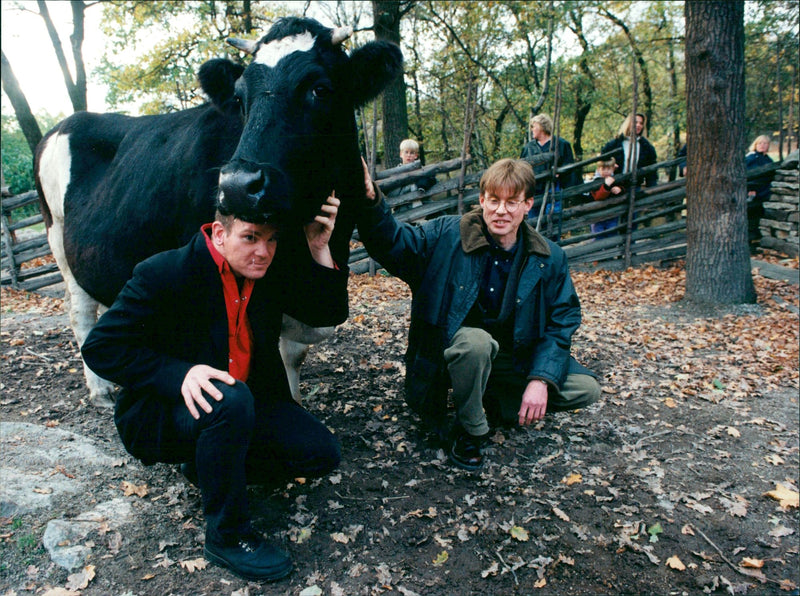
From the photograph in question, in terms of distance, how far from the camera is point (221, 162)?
10.0 ft

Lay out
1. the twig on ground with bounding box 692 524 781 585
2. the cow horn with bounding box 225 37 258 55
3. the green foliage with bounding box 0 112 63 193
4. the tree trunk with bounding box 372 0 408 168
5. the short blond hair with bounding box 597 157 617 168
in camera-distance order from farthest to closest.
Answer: the green foliage with bounding box 0 112 63 193
the tree trunk with bounding box 372 0 408 168
the short blond hair with bounding box 597 157 617 168
the cow horn with bounding box 225 37 258 55
the twig on ground with bounding box 692 524 781 585

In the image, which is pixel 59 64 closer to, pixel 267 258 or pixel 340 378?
pixel 340 378

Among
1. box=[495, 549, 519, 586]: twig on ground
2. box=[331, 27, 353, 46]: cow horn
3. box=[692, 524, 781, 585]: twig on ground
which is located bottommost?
box=[692, 524, 781, 585]: twig on ground

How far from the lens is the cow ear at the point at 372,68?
2.89 metres

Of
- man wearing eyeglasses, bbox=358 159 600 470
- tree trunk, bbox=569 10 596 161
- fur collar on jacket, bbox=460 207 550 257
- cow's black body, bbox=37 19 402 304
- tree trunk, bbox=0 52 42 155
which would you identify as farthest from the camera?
tree trunk, bbox=569 10 596 161

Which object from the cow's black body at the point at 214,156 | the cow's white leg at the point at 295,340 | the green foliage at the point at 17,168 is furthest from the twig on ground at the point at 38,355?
the green foliage at the point at 17,168

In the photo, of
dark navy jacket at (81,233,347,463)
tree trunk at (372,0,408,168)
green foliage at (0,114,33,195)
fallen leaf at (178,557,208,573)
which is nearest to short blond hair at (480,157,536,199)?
dark navy jacket at (81,233,347,463)

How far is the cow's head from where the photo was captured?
225 centimetres

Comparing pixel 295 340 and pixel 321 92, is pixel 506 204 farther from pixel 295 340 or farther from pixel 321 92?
pixel 295 340

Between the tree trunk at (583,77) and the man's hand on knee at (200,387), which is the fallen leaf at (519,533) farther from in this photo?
the tree trunk at (583,77)

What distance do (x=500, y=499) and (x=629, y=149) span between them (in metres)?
7.11

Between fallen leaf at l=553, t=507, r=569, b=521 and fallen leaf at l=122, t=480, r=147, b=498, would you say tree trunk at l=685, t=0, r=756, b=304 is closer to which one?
fallen leaf at l=553, t=507, r=569, b=521

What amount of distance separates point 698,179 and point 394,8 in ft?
23.5

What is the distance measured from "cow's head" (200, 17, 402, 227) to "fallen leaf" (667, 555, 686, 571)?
2248mm
